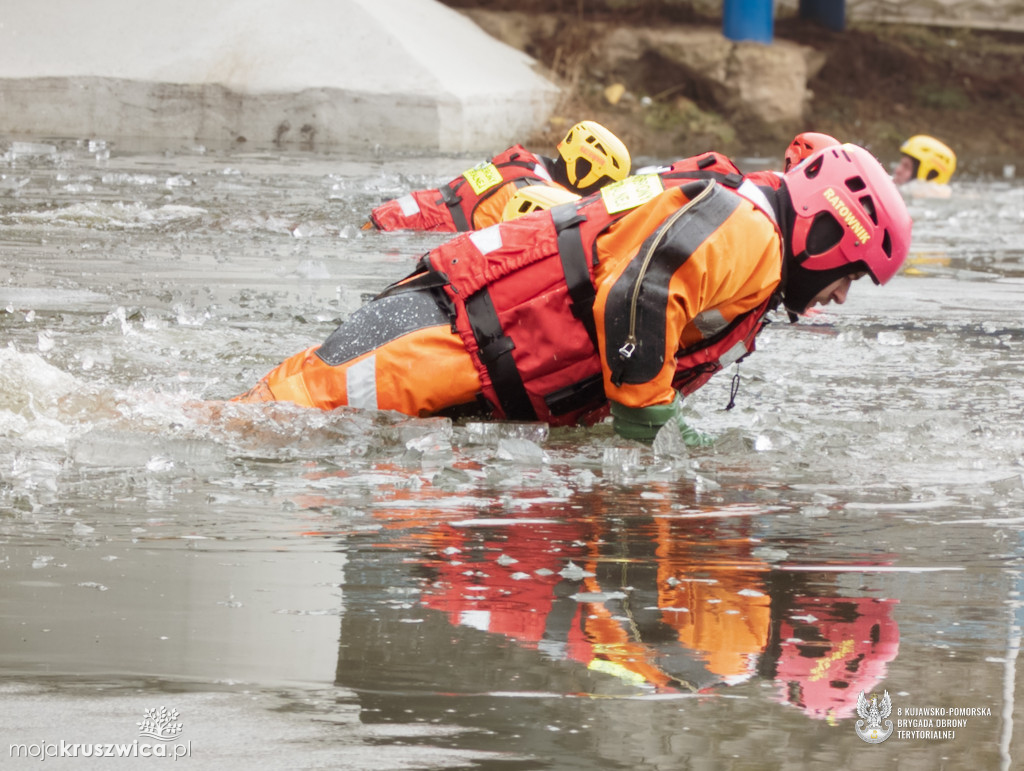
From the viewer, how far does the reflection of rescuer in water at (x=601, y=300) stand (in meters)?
4.02

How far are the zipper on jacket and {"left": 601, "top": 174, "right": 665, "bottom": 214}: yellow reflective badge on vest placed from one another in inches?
9.8

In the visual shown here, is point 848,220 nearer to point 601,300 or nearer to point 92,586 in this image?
point 601,300

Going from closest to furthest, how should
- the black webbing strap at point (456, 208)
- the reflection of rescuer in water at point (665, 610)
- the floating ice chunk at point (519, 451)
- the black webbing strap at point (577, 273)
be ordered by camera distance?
the reflection of rescuer in water at point (665, 610), the black webbing strap at point (577, 273), the floating ice chunk at point (519, 451), the black webbing strap at point (456, 208)

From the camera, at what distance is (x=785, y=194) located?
4238mm

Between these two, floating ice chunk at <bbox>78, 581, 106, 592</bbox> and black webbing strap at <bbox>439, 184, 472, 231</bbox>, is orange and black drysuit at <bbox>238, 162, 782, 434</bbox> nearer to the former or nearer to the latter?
floating ice chunk at <bbox>78, 581, 106, 592</bbox>

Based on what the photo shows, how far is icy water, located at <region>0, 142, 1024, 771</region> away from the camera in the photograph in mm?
2533

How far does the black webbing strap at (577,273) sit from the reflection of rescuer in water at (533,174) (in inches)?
125

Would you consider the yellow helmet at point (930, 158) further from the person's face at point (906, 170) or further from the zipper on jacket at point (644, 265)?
the zipper on jacket at point (644, 265)

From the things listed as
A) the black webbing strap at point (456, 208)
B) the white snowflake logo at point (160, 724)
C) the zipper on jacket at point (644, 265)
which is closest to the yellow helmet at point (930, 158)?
the black webbing strap at point (456, 208)

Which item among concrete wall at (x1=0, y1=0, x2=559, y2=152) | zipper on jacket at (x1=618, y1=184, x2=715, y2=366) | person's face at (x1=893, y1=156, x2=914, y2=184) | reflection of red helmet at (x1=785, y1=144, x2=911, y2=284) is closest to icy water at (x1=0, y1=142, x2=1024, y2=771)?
zipper on jacket at (x1=618, y1=184, x2=715, y2=366)

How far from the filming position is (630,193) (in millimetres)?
4285

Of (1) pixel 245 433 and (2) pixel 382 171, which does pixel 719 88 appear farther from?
(1) pixel 245 433

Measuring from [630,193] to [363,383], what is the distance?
98cm

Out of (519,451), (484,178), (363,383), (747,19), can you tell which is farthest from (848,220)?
(747,19)
